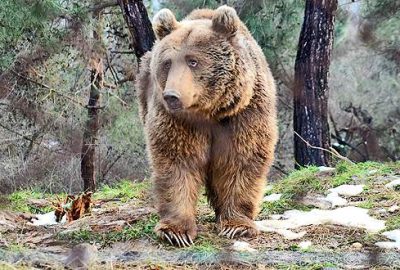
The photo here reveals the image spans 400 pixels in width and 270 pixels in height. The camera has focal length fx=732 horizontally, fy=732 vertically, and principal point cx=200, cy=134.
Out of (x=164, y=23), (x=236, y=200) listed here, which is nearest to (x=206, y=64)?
(x=164, y=23)

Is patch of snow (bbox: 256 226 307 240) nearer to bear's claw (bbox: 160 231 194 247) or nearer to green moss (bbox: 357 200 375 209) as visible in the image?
bear's claw (bbox: 160 231 194 247)

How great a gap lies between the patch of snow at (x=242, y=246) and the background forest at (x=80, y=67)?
5.49 m

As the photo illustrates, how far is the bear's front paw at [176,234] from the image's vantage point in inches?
182

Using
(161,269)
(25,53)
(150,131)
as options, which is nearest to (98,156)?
(25,53)

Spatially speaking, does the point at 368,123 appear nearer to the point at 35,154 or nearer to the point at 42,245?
the point at 35,154

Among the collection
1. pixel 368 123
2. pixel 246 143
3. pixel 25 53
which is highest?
pixel 25 53

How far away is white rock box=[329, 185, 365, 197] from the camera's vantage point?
6148mm

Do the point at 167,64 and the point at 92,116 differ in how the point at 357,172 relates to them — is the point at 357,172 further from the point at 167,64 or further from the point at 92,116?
the point at 92,116

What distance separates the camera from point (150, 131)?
4.91 meters

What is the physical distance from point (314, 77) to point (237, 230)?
504 centimetres

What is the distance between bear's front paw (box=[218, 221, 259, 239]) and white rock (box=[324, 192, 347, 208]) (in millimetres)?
1130

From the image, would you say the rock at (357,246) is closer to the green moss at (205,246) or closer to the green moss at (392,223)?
the green moss at (392,223)

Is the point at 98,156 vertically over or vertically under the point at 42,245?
under

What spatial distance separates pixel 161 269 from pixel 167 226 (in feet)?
2.67
